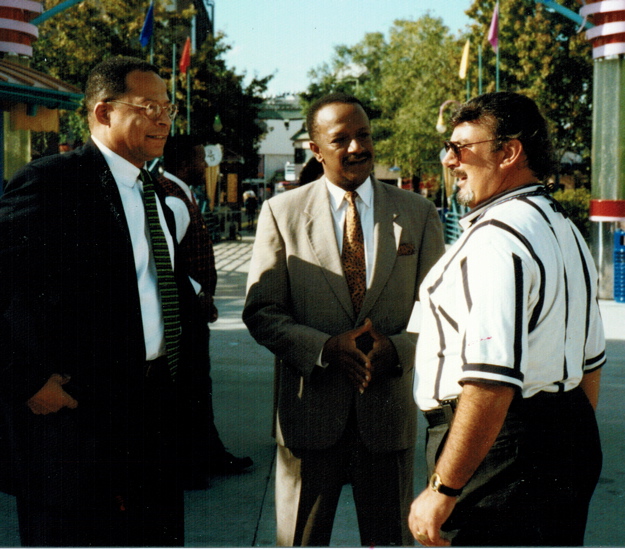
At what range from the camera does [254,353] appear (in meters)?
8.05

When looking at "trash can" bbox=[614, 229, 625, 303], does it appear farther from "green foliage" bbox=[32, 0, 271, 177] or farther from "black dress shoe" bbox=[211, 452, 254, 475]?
"green foliage" bbox=[32, 0, 271, 177]

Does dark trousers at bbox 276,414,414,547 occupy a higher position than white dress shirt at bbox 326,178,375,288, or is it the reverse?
white dress shirt at bbox 326,178,375,288

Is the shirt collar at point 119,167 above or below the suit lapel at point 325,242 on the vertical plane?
above

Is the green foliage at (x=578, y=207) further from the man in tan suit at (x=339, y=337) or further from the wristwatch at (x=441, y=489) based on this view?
the wristwatch at (x=441, y=489)

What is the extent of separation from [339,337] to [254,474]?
94.2 inches

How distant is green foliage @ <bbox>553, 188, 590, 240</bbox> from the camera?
1888 centimetres

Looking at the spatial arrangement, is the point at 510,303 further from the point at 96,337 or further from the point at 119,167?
the point at 119,167

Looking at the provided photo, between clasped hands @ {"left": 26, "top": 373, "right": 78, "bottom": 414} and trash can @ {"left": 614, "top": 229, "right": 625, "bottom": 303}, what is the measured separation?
10531 mm

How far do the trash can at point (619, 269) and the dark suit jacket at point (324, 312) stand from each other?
31.1 feet

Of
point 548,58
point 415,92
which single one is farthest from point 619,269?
point 415,92

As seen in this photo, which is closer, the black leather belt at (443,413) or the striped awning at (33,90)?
the black leather belt at (443,413)

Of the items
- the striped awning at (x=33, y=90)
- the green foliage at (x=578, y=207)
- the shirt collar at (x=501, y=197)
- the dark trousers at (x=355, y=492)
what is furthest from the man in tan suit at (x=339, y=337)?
the green foliage at (x=578, y=207)

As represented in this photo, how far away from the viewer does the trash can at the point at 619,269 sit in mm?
11492

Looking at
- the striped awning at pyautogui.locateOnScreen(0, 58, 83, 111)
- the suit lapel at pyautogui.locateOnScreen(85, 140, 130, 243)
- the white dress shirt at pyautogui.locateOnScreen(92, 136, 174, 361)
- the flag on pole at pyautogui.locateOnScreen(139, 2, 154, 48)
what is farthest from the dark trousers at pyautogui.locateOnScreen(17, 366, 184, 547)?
the flag on pole at pyautogui.locateOnScreen(139, 2, 154, 48)
